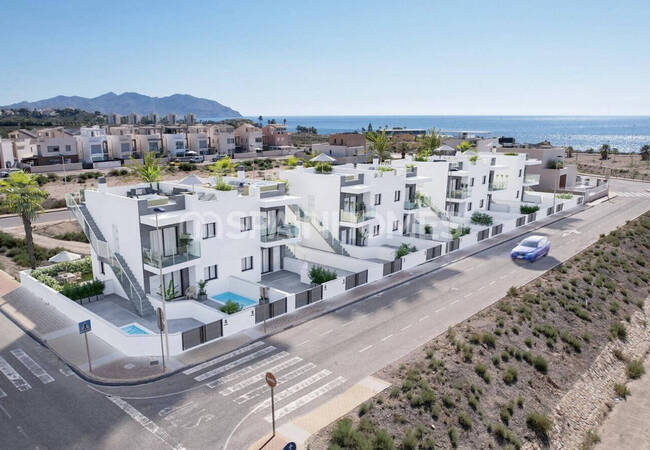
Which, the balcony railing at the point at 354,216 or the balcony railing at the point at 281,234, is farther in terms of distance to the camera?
the balcony railing at the point at 354,216

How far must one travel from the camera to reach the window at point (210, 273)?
26516 millimetres

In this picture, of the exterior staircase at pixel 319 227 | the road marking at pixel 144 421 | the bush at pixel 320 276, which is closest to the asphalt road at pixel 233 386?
the road marking at pixel 144 421

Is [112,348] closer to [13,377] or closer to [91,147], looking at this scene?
[13,377]

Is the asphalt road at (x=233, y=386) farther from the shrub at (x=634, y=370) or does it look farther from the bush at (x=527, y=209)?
the bush at (x=527, y=209)

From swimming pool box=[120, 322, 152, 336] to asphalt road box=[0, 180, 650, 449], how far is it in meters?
3.20

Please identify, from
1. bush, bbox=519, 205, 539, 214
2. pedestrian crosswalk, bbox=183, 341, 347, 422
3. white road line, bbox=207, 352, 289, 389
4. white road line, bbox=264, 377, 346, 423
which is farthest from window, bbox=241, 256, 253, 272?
bush, bbox=519, 205, 539, 214

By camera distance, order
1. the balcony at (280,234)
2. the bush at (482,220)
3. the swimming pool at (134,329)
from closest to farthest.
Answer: the swimming pool at (134,329), the balcony at (280,234), the bush at (482,220)

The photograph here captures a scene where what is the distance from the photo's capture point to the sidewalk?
19.1m

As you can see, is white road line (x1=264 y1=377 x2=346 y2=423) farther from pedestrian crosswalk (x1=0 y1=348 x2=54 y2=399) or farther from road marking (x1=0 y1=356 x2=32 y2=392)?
road marking (x1=0 y1=356 x2=32 y2=392)

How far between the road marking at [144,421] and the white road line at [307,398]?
3158mm

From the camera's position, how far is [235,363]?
19.8 m

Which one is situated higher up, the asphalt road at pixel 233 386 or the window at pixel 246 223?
the window at pixel 246 223

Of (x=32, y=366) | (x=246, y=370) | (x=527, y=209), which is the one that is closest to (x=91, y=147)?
(x=527, y=209)

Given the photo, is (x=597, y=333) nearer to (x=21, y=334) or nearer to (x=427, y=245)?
(x=427, y=245)
